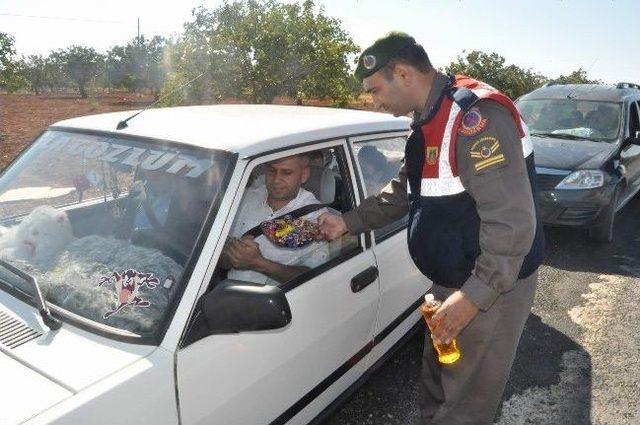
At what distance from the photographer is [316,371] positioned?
212cm

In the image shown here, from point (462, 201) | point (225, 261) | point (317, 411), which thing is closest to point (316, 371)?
point (317, 411)

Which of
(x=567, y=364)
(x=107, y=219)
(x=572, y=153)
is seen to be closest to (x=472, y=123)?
(x=107, y=219)

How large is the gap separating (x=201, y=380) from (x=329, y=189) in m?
1.35

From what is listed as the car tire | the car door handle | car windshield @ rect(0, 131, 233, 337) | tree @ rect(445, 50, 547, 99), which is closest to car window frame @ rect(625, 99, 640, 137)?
the car tire

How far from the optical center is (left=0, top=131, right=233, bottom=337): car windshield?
5.51 ft

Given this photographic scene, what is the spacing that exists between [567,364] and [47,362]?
3.30 meters

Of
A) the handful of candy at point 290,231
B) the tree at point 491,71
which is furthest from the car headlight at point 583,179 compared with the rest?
the tree at point 491,71

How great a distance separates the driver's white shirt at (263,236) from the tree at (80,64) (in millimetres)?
58174

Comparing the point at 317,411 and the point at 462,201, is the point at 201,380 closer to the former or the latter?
the point at 317,411

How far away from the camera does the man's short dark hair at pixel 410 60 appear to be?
5.88 ft

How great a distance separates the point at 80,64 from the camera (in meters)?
53.9

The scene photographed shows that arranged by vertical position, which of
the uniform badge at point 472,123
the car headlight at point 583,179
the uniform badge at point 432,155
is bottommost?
the car headlight at point 583,179

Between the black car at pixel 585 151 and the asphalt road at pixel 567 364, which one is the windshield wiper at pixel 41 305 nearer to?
the asphalt road at pixel 567 364

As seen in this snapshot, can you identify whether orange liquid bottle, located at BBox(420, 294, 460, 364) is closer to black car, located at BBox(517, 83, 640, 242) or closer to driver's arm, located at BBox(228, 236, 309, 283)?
driver's arm, located at BBox(228, 236, 309, 283)
